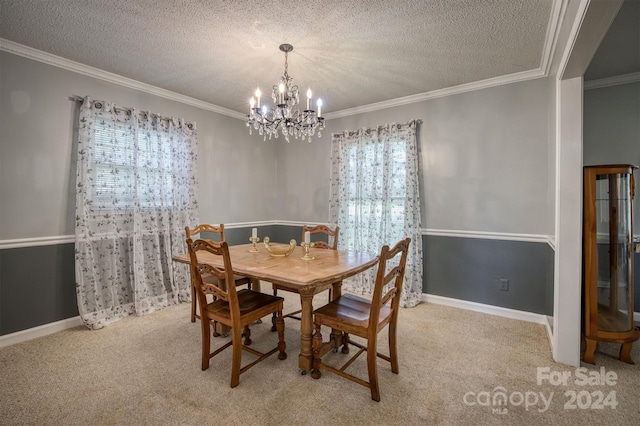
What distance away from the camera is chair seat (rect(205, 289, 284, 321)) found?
79.2 inches

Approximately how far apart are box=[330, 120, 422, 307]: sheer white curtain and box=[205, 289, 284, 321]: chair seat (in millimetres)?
1848

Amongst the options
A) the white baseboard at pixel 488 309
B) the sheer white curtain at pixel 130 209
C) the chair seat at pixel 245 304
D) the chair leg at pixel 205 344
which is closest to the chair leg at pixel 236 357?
the chair seat at pixel 245 304

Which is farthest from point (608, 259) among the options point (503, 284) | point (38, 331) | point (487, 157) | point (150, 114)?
point (38, 331)

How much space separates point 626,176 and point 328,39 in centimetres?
245

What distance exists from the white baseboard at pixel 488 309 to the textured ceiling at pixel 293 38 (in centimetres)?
244

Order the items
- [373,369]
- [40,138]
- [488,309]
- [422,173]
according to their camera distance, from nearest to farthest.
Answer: [373,369] → [40,138] → [488,309] → [422,173]

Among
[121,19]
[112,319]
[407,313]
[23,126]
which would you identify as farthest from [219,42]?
[407,313]

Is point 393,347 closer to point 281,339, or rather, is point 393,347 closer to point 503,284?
point 281,339

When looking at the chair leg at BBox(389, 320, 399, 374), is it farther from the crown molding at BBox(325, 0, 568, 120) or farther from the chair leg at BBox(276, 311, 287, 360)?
the crown molding at BBox(325, 0, 568, 120)

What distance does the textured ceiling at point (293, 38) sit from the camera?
1.97 metres

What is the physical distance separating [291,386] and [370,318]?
72 centimetres

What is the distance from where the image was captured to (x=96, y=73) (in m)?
2.89

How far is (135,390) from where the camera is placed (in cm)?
187

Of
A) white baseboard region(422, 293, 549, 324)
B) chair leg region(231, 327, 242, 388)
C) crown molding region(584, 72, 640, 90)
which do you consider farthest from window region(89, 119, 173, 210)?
crown molding region(584, 72, 640, 90)
